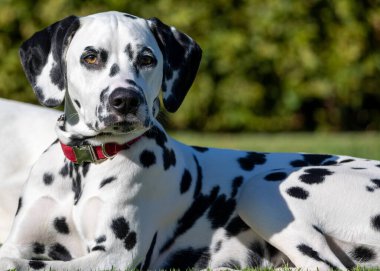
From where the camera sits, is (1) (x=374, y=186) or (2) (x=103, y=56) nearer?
(2) (x=103, y=56)

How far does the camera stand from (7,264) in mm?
4523

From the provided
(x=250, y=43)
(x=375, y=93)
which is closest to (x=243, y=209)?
(x=250, y=43)

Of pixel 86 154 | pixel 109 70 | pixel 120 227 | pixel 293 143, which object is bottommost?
pixel 293 143

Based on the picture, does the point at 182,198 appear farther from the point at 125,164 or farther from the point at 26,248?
the point at 26,248

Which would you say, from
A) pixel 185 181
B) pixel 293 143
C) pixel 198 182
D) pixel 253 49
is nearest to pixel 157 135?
pixel 185 181

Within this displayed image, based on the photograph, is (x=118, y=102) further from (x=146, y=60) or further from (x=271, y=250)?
(x=271, y=250)

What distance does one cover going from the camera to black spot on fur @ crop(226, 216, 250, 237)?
207 inches

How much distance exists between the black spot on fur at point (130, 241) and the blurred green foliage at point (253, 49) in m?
8.93

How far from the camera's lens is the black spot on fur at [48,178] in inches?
196

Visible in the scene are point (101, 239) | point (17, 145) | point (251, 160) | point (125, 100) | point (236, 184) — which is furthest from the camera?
point (17, 145)

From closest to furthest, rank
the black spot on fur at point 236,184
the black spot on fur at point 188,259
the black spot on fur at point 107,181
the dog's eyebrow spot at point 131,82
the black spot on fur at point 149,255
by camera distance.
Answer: the dog's eyebrow spot at point 131,82, the black spot on fur at point 107,181, the black spot on fur at point 149,255, the black spot on fur at point 188,259, the black spot on fur at point 236,184

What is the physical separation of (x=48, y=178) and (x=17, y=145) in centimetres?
151

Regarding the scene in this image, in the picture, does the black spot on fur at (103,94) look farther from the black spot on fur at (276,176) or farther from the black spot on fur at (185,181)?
the black spot on fur at (276,176)

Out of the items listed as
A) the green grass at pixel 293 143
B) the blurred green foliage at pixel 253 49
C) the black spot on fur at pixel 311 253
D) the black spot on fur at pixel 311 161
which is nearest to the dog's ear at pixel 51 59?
the black spot on fur at pixel 311 253
